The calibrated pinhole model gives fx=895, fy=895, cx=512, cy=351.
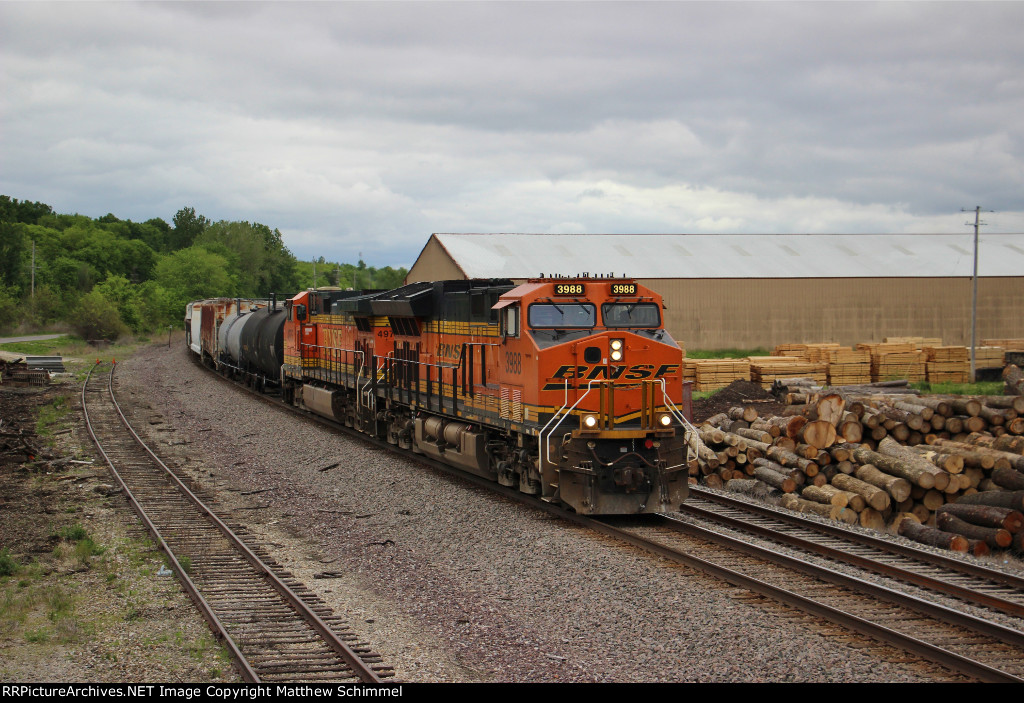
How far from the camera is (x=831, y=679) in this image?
704cm

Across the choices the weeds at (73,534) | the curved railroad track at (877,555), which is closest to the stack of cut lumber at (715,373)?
the curved railroad track at (877,555)

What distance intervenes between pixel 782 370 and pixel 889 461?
16363mm

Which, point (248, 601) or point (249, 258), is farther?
point (249, 258)

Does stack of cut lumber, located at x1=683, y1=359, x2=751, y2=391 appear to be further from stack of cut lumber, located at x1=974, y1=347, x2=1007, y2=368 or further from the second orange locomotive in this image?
the second orange locomotive

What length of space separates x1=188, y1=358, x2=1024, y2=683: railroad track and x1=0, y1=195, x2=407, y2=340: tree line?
1989 inches

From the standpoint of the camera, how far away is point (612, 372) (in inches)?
489

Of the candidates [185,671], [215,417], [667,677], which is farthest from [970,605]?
[215,417]

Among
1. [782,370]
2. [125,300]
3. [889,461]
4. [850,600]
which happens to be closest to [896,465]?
[889,461]

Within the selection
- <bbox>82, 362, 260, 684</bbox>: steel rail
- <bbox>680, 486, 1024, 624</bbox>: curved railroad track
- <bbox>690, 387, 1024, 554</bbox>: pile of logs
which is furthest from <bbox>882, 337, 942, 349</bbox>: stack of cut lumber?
<bbox>82, 362, 260, 684</bbox>: steel rail

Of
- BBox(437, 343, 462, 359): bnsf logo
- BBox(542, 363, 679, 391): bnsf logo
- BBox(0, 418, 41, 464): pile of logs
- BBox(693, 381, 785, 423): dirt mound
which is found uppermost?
BBox(437, 343, 462, 359): bnsf logo

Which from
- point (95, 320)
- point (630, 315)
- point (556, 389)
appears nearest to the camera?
point (556, 389)

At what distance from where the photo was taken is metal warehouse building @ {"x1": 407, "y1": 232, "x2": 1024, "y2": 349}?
44469 millimetres

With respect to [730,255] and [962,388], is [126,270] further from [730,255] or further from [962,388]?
[962,388]

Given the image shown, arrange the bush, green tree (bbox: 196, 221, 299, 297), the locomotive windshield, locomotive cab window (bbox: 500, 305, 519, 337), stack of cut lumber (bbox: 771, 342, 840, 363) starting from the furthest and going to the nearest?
green tree (bbox: 196, 221, 299, 297), the bush, stack of cut lumber (bbox: 771, 342, 840, 363), locomotive cab window (bbox: 500, 305, 519, 337), the locomotive windshield
